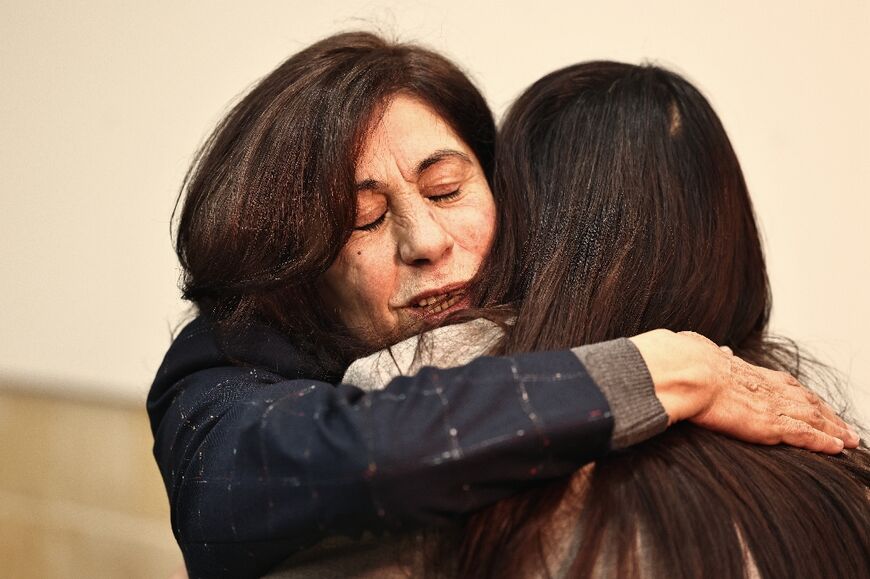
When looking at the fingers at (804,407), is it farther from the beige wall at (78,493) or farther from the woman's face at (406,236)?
the beige wall at (78,493)

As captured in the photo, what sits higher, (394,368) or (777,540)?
(394,368)

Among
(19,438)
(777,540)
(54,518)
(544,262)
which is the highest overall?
(544,262)

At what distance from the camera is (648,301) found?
1250 mm

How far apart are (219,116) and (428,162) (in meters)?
0.90

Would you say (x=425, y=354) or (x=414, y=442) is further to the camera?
(x=425, y=354)

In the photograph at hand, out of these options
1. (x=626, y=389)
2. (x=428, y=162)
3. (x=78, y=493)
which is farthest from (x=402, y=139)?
(x=78, y=493)

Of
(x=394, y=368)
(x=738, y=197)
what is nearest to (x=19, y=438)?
(x=394, y=368)

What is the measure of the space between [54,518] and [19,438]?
0.22m

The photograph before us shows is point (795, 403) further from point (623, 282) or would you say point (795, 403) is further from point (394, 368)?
point (394, 368)

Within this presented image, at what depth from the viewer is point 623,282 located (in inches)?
49.0

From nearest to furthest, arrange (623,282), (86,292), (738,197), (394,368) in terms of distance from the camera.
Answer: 1. (394,368)
2. (623,282)
3. (738,197)
4. (86,292)

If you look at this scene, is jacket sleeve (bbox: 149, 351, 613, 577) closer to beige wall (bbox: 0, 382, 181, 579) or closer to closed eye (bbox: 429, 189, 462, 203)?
closed eye (bbox: 429, 189, 462, 203)

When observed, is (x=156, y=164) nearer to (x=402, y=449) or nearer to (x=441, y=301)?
(x=441, y=301)

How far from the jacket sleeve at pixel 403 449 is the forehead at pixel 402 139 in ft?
1.31
